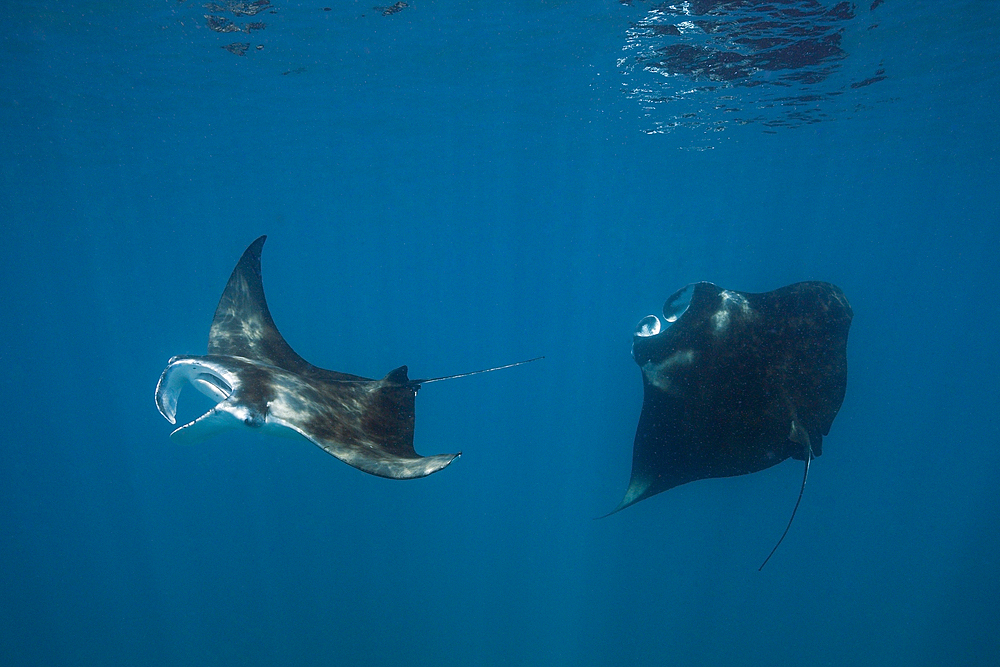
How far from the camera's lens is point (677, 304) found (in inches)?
226

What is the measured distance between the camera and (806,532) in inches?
762

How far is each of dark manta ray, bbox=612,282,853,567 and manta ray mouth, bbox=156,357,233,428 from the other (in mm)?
4006

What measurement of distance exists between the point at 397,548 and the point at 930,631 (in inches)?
689

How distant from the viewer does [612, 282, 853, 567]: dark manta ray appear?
5.07 metres

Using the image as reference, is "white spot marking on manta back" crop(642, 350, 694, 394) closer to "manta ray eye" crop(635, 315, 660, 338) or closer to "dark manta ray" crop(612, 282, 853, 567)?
"dark manta ray" crop(612, 282, 853, 567)

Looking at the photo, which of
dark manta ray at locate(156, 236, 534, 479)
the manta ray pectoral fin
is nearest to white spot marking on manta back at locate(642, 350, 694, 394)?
dark manta ray at locate(156, 236, 534, 479)

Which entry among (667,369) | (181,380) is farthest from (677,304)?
(181,380)

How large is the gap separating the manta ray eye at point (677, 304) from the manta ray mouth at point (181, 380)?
4501 millimetres

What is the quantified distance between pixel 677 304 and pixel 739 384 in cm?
110

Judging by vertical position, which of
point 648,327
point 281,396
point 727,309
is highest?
point 281,396

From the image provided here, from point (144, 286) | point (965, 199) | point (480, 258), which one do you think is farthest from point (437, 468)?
point (144, 286)

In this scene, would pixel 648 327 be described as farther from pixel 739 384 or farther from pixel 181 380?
pixel 181 380

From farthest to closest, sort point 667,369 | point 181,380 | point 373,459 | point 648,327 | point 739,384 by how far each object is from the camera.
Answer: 1. point 648,327
2. point 667,369
3. point 739,384
4. point 181,380
5. point 373,459

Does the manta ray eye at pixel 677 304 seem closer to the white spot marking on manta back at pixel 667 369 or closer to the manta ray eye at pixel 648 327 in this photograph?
the manta ray eye at pixel 648 327
